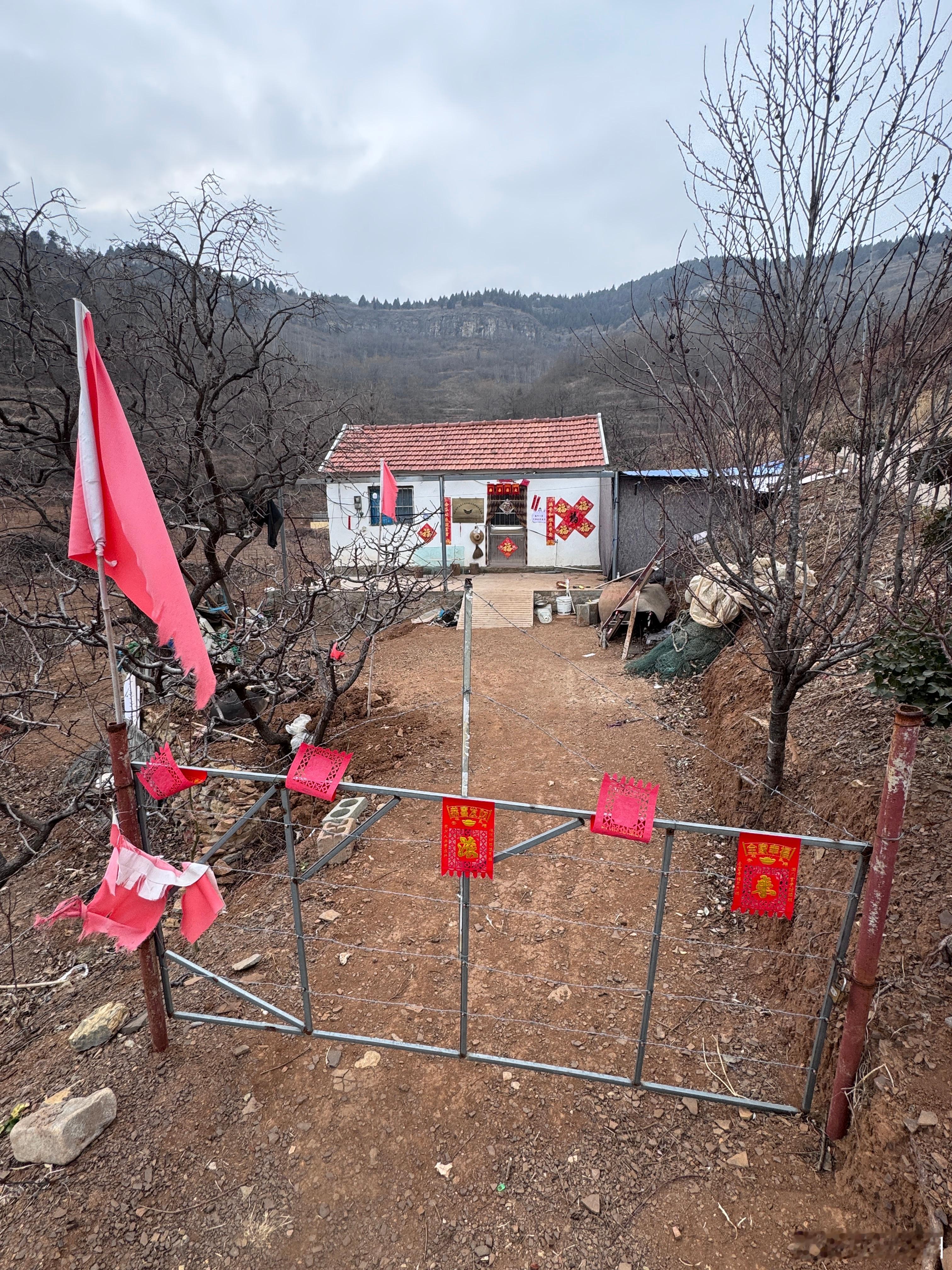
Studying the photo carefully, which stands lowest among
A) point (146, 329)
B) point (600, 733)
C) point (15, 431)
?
point (600, 733)

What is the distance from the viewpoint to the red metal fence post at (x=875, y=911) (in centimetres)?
250

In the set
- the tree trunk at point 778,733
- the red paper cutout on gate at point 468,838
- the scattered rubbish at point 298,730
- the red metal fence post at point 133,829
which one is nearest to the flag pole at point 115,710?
the red metal fence post at point 133,829

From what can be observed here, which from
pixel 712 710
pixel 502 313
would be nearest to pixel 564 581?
pixel 712 710

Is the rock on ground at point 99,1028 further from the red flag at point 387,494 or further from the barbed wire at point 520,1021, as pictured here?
the red flag at point 387,494

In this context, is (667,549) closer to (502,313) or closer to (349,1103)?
(349,1103)

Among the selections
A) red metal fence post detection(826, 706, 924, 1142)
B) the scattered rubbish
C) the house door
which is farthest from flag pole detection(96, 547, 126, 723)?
the house door

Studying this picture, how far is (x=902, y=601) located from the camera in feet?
13.2

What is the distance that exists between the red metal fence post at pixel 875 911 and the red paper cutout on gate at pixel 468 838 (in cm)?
170

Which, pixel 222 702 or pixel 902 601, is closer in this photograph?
pixel 902 601

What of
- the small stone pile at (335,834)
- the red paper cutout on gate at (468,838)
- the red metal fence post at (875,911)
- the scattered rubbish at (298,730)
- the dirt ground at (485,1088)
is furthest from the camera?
the scattered rubbish at (298,730)

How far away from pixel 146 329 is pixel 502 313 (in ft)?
273

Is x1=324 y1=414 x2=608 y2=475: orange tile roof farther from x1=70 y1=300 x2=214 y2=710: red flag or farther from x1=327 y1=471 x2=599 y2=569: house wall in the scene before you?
x1=70 y1=300 x2=214 y2=710: red flag

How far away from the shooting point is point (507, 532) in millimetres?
17281

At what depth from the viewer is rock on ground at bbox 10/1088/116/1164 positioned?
296 cm
